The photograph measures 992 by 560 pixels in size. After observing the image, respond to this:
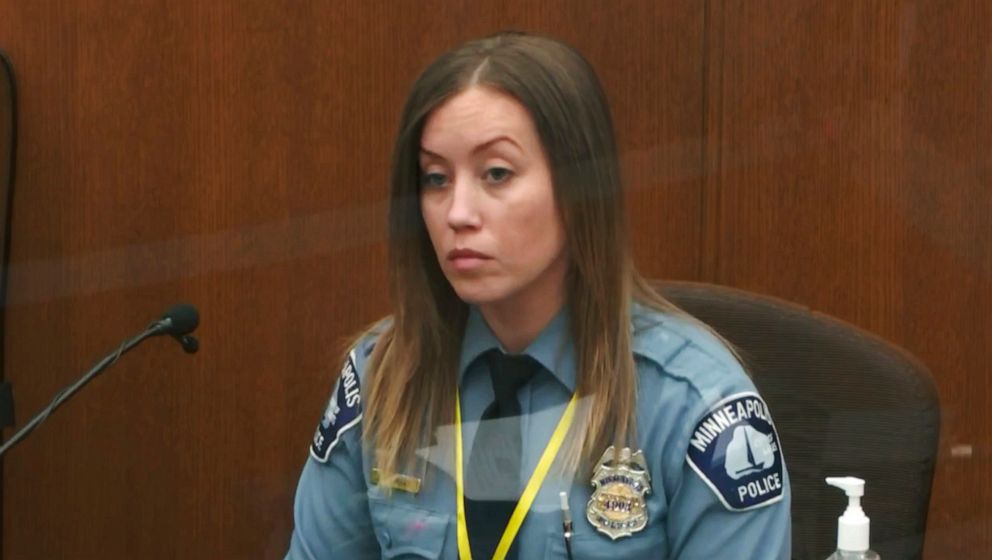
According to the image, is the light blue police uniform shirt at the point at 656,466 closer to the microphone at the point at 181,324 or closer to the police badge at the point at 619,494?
the police badge at the point at 619,494

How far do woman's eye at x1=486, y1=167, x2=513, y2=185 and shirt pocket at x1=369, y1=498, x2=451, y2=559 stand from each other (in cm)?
30

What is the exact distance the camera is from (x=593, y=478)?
1.27 m

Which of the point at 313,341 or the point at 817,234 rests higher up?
the point at 817,234

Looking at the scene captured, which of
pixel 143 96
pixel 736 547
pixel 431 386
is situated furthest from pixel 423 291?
pixel 143 96

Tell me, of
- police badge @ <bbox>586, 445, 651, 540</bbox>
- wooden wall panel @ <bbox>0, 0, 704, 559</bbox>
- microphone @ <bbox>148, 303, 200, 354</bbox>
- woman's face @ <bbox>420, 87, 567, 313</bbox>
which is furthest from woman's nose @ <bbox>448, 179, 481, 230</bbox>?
wooden wall panel @ <bbox>0, 0, 704, 559</bbox>

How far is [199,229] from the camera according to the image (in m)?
1.94

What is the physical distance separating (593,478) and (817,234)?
65 cm

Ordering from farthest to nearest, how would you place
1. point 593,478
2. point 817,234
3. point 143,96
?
point 143,96 < point 817,234 < point 593,478

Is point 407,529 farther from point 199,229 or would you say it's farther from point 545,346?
point 199,229

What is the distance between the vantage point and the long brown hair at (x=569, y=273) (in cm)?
126

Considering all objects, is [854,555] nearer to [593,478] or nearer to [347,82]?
[593,478]

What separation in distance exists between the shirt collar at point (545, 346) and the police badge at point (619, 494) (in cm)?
8

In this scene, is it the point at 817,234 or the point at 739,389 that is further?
the point at 817,234

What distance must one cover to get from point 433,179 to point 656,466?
0.31 m
